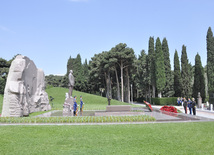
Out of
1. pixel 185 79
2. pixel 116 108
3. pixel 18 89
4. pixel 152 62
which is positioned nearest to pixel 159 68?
pixel 152 62

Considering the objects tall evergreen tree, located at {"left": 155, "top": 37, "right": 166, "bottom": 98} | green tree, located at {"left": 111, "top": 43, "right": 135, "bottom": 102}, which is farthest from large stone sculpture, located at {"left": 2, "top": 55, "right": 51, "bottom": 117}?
tall evergreen tree, located at {"left": 155, "top": 37, "right": 166, "bottom": 98}

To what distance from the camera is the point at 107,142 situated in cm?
680

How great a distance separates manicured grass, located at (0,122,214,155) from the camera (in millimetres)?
5891

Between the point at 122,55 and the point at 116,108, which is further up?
the point at 122,55

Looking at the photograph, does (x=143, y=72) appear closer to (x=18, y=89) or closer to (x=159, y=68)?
(x=159, y=68)

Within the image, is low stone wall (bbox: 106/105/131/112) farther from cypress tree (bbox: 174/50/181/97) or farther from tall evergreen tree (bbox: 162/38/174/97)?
tall evergreen tree (bbox: 162/38/174/97)

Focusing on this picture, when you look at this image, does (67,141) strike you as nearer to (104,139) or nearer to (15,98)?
(104,139)

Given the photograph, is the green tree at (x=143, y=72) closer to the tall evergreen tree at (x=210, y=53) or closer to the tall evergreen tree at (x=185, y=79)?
the tall evergreen tree at (x=185, y=79)

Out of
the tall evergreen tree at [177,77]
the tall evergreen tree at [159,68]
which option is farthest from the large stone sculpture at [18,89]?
the tall evergreen tree at [177,77]

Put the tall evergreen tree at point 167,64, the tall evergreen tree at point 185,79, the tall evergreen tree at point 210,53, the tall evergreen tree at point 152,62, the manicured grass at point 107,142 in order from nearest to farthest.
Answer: the manicured grass at point 107,142
the tall evergreen tree at point 210,53
the tall evergreen tree at point 185,79
the tall evergreen tree at point 152,62
the tall evergreen tree at point 167,64

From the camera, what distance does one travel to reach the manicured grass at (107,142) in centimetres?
589

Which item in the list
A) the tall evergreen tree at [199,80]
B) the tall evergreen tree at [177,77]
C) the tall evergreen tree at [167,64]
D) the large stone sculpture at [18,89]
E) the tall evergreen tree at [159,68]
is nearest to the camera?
the large stone sculpture at [18,89]

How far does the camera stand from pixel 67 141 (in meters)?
6.98

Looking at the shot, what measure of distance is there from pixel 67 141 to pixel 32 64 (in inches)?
527
